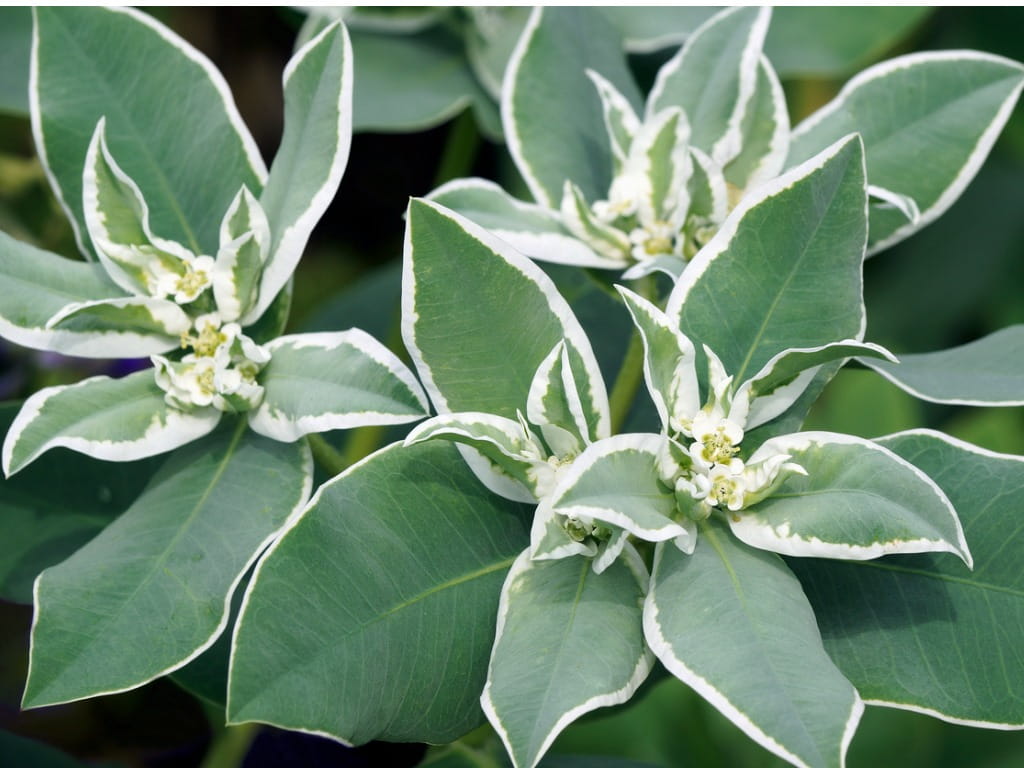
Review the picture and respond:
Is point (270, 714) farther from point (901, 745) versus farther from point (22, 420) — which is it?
point (901, 745)

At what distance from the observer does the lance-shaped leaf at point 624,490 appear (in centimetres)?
67

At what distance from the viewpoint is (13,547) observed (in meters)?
0.99

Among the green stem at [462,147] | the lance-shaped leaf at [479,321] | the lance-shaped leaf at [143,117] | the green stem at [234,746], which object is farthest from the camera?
the green stem at [462,147]

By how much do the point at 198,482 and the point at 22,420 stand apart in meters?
0.13

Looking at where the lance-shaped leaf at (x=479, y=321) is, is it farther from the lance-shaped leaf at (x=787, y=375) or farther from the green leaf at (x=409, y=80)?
the green leaf at (x=409, y=80)

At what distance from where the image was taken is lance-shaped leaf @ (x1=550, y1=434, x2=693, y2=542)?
668mm

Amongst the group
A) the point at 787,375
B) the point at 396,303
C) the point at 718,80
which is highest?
the point at 718,80

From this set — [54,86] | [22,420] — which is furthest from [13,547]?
[54,86]

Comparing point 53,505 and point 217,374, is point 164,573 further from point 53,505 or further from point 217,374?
point 53,505

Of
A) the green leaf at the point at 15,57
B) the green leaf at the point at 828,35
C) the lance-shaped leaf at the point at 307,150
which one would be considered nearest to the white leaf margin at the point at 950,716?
the lance-shaped leaf at the point at 307,150

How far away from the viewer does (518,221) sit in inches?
39.0

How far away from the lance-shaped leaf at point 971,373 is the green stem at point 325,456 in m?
0.42

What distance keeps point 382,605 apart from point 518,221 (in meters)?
0.39

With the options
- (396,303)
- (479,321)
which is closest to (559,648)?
(479,321)
